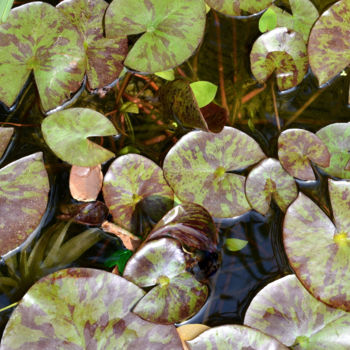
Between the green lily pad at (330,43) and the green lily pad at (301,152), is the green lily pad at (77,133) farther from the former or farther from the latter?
the green lily pad at (330,43)

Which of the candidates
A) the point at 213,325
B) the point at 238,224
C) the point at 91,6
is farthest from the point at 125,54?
the point at 213,325

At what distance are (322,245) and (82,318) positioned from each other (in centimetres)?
69

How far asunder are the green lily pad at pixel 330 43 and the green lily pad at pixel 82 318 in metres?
0.98

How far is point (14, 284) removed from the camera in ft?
3.85

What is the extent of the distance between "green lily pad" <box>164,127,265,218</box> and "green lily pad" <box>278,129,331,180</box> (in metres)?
0.10

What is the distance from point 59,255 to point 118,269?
0.18 meters

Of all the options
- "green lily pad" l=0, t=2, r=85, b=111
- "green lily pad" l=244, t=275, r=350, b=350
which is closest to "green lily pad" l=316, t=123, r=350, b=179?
"green lily pad" l=244, t=275, r=350, b=350

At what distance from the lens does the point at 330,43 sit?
57.2 inches

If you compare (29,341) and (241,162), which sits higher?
(241,162)

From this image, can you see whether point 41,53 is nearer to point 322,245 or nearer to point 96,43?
point 96,43

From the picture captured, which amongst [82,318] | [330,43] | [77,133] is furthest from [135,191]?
[330,43]

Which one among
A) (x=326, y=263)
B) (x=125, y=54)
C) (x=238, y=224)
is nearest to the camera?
(x=326, y=263)

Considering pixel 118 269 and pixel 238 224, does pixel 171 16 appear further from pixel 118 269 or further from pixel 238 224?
pixel 118 269

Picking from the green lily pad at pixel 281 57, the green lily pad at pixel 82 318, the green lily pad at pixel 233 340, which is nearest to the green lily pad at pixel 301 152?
the green lily pad at pixel 281 57
